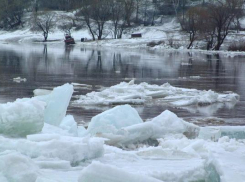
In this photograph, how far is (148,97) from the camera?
42.3 feet

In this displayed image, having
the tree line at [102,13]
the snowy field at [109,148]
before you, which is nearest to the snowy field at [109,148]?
the snowy field at [109,148]

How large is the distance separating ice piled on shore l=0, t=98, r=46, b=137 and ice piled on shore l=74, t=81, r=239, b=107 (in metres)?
5.63

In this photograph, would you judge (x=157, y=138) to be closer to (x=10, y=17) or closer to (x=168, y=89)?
(x=168, y=89)

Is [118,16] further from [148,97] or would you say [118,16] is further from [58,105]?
[58,105]

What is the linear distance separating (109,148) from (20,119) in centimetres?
106

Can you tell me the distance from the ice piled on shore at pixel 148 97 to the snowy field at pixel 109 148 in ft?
13.6

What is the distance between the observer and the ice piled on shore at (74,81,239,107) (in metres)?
12.2

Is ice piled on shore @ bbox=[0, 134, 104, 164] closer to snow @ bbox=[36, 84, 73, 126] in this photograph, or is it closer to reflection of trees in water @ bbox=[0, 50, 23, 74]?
snow @ bbox=[36, 84, 73, 126]

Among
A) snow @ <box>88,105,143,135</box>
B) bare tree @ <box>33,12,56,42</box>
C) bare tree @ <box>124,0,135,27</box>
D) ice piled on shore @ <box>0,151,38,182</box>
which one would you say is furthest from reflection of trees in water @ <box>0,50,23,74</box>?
bare tree @ <box>33,12,56,42</box>

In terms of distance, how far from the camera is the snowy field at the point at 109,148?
14.6 feet

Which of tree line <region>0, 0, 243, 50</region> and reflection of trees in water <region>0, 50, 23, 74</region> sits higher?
tree line <region>0, 0, 243, 50</region>

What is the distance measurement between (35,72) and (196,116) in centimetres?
1084

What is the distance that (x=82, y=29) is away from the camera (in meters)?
83.9

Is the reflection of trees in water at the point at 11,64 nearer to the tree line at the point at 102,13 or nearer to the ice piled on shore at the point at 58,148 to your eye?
the ice piled on shore at the point at 58,148
